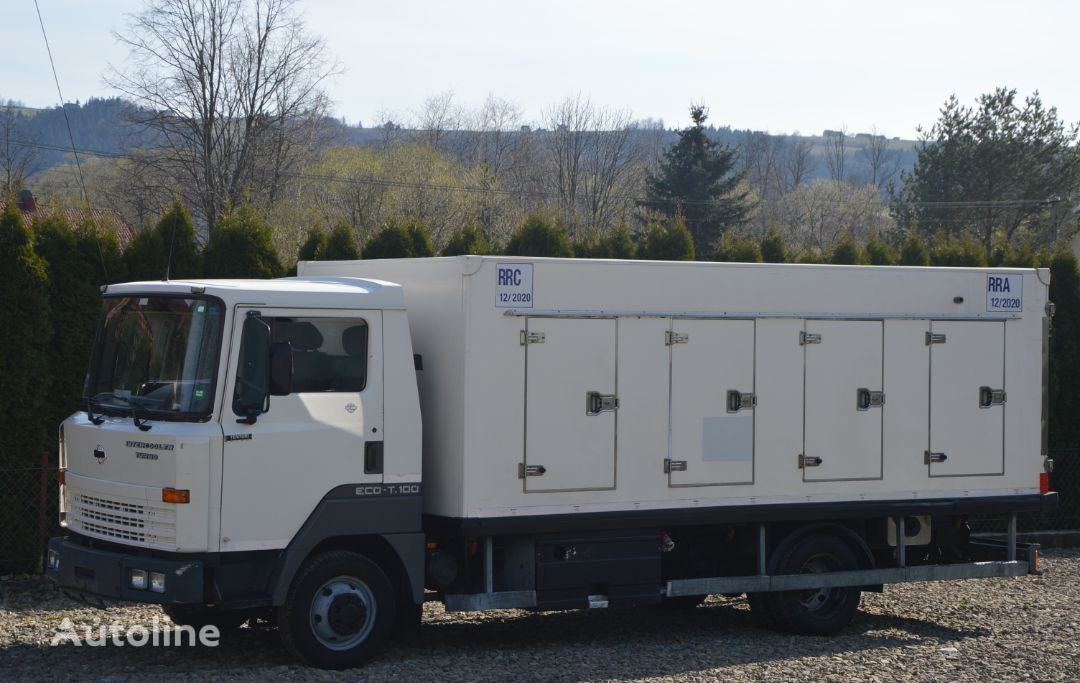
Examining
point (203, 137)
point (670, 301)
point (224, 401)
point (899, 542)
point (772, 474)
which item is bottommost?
point (899, 542)

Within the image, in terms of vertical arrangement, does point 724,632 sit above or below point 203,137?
below

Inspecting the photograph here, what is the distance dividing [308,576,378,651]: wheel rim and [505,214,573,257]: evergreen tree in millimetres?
10201

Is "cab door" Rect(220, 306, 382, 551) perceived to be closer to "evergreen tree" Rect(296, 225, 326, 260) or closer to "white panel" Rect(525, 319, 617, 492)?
"white panel" Rect(525, 319, 617, 492)

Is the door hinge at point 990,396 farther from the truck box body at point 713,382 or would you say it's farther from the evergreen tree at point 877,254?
the evergreen tree at point 877,254

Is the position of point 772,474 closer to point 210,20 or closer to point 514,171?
point 210,20

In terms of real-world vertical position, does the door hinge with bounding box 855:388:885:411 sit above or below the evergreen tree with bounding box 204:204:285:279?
below

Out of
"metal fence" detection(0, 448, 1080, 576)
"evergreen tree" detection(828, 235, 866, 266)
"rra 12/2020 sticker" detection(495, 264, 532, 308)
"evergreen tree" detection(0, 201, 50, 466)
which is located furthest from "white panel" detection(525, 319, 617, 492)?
"evergreen tree" detection(828, 235, 866, 266)

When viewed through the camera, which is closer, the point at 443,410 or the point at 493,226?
the point at 443,410

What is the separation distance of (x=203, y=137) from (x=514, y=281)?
38515mm

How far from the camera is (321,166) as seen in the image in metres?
50.2

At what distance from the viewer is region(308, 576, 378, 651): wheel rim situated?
7.96 m

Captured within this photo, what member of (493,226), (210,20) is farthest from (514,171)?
(210,20)

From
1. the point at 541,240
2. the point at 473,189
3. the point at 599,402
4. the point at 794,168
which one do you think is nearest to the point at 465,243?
the point at 541,240

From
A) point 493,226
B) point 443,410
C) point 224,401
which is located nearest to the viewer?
point 224,401
